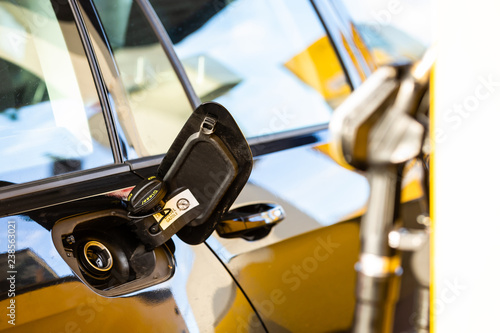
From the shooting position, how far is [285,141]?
77.2 inches

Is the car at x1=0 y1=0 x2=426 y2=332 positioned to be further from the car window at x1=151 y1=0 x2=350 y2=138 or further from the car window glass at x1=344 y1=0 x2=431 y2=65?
the car window glass at x1=344 y1=0 x2=431 y2=65

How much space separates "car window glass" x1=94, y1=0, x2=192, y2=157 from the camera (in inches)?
67.5

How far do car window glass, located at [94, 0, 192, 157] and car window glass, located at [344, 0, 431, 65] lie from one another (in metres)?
0.94

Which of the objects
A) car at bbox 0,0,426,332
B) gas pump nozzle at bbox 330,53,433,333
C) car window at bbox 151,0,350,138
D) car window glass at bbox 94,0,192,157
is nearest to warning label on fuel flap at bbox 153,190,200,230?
car at bbox 0,0,426,332

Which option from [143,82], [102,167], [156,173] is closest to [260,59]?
[143,82]

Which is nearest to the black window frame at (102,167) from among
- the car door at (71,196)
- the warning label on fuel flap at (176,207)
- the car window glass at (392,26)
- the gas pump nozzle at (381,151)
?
the car door at (71,196)

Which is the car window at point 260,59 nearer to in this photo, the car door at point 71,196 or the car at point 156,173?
the car at point 156,173

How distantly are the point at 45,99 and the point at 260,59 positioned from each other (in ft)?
2.78

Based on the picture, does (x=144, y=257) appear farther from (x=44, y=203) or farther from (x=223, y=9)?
(x=223, y=9)

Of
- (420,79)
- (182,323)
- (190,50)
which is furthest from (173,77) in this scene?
(420,79)

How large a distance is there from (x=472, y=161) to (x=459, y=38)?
19 cm

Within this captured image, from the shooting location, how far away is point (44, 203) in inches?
56.1

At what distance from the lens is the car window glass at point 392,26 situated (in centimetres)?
239

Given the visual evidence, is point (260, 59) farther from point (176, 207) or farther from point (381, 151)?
point (381, 151)
